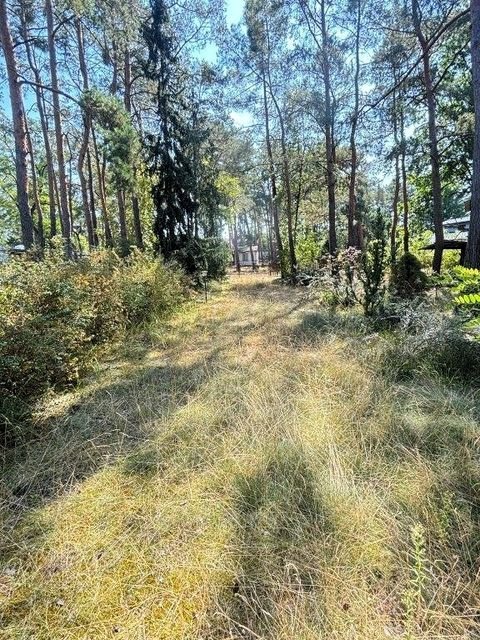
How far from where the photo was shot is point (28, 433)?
246 centimetres

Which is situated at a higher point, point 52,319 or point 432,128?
point 432,128

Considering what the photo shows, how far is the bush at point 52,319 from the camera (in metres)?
2.65

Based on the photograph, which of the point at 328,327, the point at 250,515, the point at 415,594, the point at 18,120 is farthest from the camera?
the point at 18,120

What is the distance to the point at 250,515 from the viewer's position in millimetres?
1629

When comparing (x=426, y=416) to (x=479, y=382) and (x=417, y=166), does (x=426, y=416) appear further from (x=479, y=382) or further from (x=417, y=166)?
(x=417, y=166)

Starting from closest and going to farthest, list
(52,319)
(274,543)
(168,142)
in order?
(274,543)
(52,319)
(168,142)

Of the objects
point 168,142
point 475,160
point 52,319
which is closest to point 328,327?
point 475,160

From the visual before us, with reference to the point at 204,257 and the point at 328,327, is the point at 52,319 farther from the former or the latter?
the point at 204,257

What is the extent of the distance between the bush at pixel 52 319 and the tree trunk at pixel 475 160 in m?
4.85

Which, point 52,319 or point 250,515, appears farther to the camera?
point 52,319

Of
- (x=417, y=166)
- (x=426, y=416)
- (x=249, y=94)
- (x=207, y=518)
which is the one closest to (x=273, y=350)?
(x=426, y=416)

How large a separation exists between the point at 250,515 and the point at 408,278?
6673mm

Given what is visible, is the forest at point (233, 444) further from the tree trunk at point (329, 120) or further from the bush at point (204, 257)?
the bush at point (204, 257)

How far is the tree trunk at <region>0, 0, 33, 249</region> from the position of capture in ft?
18.5
